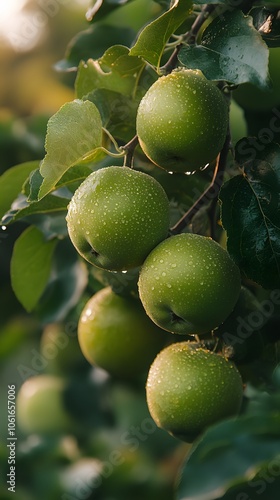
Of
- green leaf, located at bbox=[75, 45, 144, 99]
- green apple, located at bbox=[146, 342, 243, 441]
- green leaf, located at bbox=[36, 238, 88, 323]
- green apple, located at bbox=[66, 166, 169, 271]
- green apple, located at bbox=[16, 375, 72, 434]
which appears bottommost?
green apple, located at bbox=[16, 375, 72, 434]

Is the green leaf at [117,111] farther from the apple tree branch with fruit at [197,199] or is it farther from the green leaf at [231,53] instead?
the green leaf at [231,53]

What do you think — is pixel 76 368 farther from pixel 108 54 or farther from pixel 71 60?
pixel 108 54

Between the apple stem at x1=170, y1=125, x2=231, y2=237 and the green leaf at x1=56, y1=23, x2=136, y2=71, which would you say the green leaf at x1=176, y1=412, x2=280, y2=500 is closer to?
the apple stem at x1=170, y1=125, x2=231, y2=237

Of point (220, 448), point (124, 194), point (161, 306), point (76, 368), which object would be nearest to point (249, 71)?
point (124, 194)

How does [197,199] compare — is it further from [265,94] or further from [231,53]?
[231,53]

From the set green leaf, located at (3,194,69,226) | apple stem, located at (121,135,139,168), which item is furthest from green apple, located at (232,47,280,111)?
green leaf, located at (3,194,69,226)

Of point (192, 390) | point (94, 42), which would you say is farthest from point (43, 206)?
point (94, 42)
